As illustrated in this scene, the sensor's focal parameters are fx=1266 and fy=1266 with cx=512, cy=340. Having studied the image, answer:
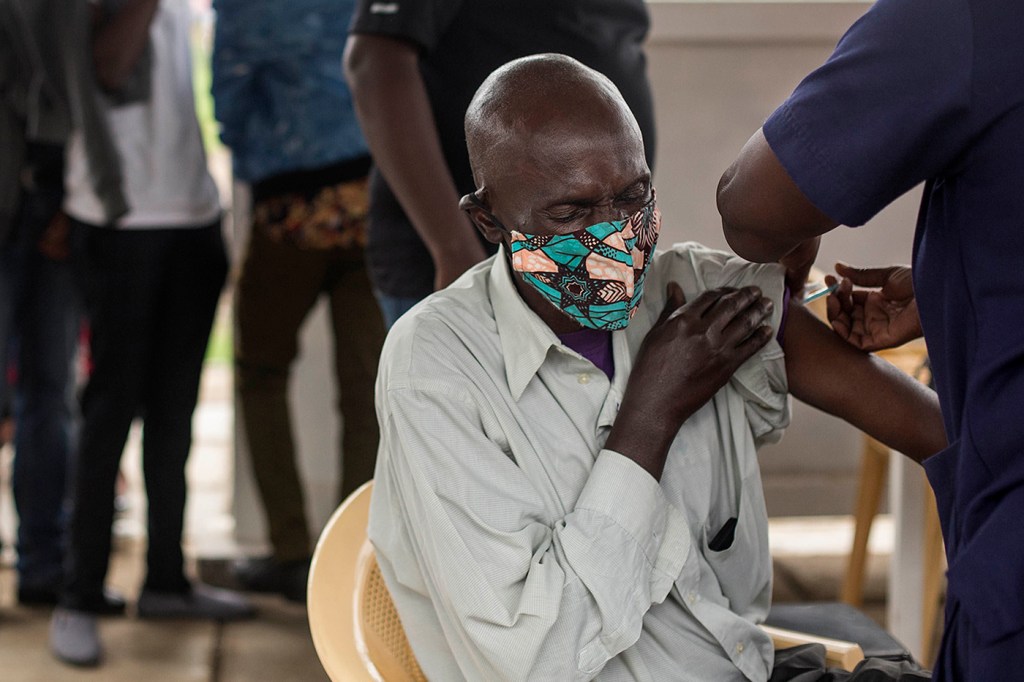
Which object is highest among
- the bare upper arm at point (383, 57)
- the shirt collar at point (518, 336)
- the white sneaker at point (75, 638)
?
the bare upper arm at point (383, 57)

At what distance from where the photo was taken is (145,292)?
312cm

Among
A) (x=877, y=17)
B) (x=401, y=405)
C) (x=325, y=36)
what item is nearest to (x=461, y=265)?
(x=401, y=405)

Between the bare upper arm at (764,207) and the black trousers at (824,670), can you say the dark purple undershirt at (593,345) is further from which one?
the black trousers at (824,670)

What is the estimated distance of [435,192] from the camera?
1979mm

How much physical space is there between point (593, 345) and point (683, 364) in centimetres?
19

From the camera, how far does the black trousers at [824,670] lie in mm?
1405

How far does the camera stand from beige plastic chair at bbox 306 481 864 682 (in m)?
1.43

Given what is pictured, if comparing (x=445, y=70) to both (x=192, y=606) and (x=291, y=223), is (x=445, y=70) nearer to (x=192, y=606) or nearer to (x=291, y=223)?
(x=291, y=223)

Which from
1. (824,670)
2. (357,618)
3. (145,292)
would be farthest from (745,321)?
(145,292)

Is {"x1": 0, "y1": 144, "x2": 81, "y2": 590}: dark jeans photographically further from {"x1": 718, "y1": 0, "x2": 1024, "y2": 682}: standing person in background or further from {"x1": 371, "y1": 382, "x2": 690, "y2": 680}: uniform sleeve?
{"x1": 718, "y1": 0, "x2": 1024, "y2": 682}: standing person in background

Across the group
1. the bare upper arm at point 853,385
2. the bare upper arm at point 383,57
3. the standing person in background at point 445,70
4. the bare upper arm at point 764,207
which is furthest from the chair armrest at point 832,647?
the bare upper arm at point 383,57

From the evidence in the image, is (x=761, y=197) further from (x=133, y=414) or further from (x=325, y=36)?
(x=133, y=414)

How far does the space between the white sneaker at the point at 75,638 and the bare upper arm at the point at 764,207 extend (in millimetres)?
2305

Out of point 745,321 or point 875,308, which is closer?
point 745,321
